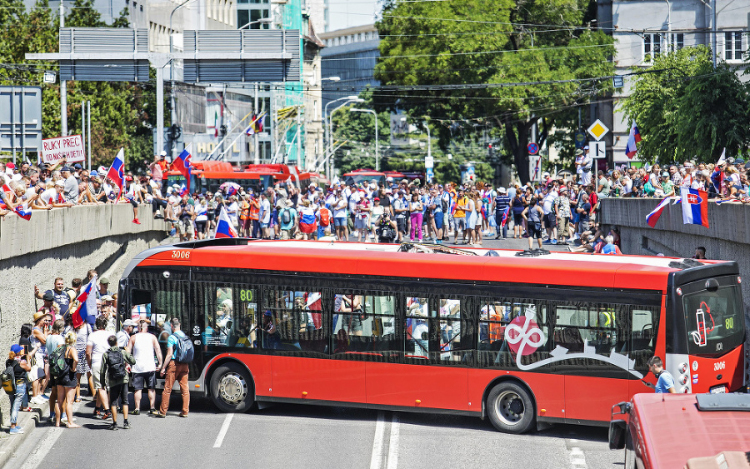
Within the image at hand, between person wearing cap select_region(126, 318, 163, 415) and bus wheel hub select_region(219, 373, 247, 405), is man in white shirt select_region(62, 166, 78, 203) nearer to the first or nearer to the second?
person wearing cap select_region(126, 318, 163, 415)

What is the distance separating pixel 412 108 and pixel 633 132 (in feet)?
84.0

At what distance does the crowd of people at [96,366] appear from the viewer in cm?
1442

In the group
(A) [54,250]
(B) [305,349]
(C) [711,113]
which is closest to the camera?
(B) [305,349]

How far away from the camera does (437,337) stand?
14.4 meters

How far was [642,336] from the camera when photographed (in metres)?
13.3

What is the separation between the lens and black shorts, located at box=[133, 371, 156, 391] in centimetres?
1502

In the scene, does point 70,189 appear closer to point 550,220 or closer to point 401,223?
point 401,223

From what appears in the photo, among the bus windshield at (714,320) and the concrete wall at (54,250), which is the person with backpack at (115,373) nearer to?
the concrete wall at (54,250)

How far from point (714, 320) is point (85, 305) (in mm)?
10604

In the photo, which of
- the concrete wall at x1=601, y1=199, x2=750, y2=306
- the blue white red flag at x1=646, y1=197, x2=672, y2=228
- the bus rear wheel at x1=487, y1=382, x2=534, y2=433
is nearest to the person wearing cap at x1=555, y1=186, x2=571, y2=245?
the concrete wall at x1=601, y1=199, x2=750, y2=306

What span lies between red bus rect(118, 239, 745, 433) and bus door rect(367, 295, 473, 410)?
0.02 m

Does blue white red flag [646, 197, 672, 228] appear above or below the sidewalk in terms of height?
above

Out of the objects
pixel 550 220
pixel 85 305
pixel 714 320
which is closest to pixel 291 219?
pixel 550 220

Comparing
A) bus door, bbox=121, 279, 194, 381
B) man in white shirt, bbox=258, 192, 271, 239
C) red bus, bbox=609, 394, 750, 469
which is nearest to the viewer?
red bus, bbox=609, 394, 750, 469
